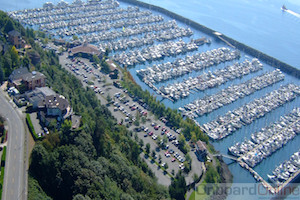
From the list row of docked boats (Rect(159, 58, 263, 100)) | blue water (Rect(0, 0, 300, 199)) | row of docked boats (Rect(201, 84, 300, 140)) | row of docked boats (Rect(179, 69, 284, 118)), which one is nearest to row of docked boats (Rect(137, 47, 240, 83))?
blue water (Rect(0, 0, 300, 199))

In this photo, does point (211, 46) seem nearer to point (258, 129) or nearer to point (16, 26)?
point (258, 129)

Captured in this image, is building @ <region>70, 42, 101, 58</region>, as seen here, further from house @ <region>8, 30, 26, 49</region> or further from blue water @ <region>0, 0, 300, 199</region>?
house @ <region>8, 30, 26, 49</region>

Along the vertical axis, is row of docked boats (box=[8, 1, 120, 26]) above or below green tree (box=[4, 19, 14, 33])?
below

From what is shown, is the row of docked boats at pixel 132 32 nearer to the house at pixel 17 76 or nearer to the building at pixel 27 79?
the house at pixel 17 76

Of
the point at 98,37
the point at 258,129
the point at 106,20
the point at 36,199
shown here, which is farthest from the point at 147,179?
the point at 106,20

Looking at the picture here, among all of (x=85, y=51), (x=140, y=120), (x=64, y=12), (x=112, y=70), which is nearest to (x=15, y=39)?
(x=85, y=51)

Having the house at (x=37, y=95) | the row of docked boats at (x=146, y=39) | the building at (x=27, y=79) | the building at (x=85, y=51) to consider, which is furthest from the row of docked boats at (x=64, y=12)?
the house at (x=37, y=95)
